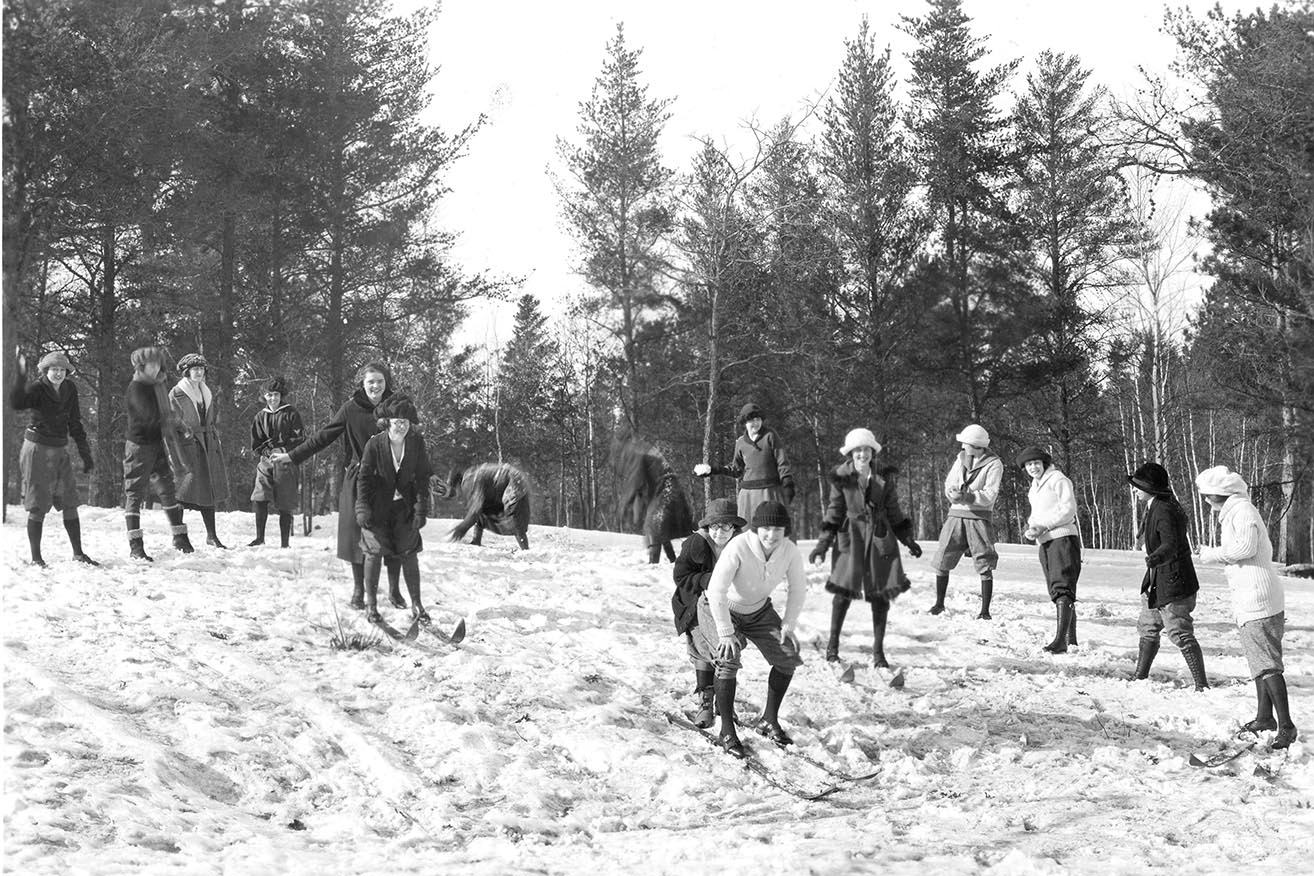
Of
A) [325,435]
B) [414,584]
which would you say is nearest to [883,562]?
[414,584]

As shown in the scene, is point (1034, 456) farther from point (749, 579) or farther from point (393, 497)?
point (393, 497)

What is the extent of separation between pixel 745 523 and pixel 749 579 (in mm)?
698

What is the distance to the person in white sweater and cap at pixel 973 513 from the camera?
998cm

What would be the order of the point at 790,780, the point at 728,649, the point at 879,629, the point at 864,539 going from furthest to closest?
the point at 864,539, the point at 879,629, the point at 728,649, the point at 790,780

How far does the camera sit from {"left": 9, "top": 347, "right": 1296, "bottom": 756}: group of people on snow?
6.41m

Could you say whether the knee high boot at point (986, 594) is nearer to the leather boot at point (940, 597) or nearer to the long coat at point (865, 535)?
the leather boot at point (940, 597)

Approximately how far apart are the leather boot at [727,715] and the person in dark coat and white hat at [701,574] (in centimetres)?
33

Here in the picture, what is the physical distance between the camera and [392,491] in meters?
7.83

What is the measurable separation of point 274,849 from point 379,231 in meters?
16.9

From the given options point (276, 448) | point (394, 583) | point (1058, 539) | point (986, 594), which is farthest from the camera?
point (276, 448)

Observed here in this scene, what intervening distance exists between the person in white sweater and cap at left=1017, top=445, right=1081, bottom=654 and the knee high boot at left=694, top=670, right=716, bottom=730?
362 cm

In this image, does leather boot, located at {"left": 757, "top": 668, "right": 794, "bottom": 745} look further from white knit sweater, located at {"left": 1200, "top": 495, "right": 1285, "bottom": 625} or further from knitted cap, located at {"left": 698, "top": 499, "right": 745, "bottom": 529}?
white knit sweater, located at {"left": 1200, "top": 495, "right": 1285, "bottom": 625}

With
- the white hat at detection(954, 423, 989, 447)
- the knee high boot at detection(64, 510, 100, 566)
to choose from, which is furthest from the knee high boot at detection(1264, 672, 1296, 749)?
the knee high boot at detection(64, 510, 100, 566)

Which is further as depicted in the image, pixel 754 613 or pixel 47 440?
pixel 47 440
